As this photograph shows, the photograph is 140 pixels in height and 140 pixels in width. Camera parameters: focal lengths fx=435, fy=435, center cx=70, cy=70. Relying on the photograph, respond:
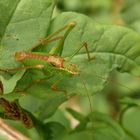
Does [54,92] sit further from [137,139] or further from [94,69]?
[137,139]

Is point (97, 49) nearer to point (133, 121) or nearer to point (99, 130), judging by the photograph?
point (99, 130)

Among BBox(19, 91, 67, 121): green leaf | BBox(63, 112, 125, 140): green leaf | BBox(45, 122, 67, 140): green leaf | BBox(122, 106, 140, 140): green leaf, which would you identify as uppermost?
BBox(19, 91, 67, 121): green leaf

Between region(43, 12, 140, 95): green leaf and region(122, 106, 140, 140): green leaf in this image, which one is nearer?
region(43, 12, 140, 95): green leaf

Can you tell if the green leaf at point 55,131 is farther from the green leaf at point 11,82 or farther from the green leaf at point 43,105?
the green leaf at point 11,82

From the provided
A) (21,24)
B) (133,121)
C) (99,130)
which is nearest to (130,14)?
(133,121)

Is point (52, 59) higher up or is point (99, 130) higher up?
point (52, 59)

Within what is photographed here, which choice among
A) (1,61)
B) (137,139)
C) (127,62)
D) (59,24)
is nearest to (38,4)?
(59,24)

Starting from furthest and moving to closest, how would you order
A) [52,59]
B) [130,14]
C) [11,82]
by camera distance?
[130,14], [52,59], [11,82]

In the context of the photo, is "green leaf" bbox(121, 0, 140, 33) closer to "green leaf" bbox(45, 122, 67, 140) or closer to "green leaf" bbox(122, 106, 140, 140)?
"green leaf" bbox(122, 106, 140, 140)

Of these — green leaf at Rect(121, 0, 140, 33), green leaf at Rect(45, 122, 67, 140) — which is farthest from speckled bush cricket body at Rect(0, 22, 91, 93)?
green leaf at Rect(121, 0, 140, 33)
